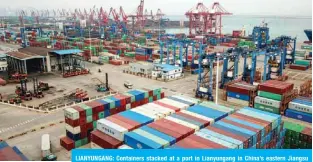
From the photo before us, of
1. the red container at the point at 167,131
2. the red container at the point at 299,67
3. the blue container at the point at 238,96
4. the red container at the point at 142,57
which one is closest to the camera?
the red container at the point at 167,131

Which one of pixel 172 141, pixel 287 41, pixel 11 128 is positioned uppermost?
pixel 287 41

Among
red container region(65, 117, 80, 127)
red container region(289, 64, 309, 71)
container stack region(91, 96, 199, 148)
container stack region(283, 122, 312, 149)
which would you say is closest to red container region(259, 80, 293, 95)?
container stack region(283, 122, 312, 149)

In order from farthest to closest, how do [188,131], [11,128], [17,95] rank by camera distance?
[17,95] < [11,128] < [188,131]

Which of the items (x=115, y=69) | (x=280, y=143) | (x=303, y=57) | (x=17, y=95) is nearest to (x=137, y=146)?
(x=280, y=143)

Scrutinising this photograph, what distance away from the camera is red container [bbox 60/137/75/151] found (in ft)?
97.9

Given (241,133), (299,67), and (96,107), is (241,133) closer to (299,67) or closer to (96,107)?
(96,107)

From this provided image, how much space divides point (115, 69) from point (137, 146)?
50072mm

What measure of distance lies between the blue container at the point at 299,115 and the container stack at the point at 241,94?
559 centimetres

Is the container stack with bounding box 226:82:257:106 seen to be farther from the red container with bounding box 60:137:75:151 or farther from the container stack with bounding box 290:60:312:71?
the container stack with bounding box 290:60:312:71

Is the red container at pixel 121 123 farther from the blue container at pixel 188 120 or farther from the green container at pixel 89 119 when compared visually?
the blue container at pixel 188 120

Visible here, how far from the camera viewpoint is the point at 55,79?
62.0 meters

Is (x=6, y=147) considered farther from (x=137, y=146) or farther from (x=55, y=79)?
(x=55, y=79)

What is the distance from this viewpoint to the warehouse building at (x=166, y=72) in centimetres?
6041

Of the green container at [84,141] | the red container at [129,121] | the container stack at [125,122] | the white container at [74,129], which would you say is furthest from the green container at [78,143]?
the red container at [129,121]
